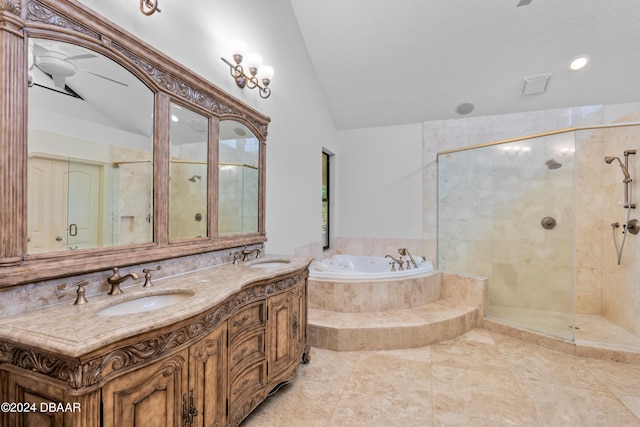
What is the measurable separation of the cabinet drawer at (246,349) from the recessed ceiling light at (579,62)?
4026 mm

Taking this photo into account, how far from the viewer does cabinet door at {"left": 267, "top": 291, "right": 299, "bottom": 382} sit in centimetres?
178

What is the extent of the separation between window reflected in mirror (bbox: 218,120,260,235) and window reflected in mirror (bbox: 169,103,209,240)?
0.52ft

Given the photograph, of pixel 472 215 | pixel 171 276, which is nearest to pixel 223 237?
pixel 171 276

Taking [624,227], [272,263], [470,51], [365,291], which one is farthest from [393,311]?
[470,51]

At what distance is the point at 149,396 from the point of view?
1.00 metres

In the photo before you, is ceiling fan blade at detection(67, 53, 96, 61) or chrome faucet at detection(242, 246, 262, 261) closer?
ceiling fan blade at detection(67, 53, 96, 61)

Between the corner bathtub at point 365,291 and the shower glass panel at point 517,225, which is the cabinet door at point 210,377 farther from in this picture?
the shower glass panel at point 517,225

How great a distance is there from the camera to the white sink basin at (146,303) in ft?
4.12

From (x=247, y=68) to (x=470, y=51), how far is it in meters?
2.48

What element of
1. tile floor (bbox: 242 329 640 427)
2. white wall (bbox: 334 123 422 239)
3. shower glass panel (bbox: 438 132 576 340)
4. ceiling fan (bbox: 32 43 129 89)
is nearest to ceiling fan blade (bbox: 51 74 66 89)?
ceiling fan (bbox: 32 43 129 89)

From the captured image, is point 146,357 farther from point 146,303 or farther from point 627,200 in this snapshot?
point 627,200

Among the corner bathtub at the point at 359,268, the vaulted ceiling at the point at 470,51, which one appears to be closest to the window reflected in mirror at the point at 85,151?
the corner bathtub at the point at 359,268

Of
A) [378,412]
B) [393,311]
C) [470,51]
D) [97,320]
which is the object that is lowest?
[378,412]

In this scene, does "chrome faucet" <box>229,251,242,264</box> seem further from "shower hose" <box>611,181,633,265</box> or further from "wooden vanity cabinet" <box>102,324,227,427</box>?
"shower hose" <box>611,181,633,265</box>
